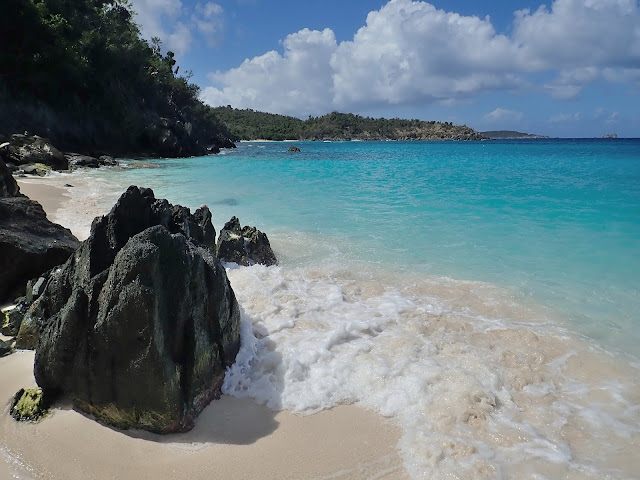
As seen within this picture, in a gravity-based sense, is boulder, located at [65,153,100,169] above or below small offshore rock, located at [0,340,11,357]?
above

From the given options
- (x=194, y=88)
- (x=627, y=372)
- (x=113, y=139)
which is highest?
(x=194, y=88)

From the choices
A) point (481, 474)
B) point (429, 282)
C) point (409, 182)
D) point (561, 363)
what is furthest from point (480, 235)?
point (409, 182)

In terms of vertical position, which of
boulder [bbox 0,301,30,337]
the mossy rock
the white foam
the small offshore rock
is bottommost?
the white foam

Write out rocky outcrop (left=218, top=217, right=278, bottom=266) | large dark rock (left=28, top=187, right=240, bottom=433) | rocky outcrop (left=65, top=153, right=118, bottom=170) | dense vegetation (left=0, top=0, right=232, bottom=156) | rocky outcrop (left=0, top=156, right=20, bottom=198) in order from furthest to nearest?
dense vegetation (left=0, top=0, right=232, bottom=156) → rocky outcrop (left=65, top=153, right=118, bottom=170) → rocky outcrop (left=0, top=156, right=20, bottom=198) → rocky outcrop (left=218, top=217, right=278, bottom=266) → large dark rock (left=28, top=187, right=240, bottom=433)

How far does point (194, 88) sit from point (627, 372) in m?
71.6

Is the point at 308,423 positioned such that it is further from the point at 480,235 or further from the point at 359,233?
the point at 480,235

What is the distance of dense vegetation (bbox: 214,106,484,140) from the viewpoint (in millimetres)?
159875

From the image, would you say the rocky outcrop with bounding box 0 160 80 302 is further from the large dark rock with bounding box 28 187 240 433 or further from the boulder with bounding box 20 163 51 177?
the boulder with bounding box 20 163 51 177

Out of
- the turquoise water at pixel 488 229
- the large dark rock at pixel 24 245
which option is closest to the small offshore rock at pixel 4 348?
the large dark rock at pixel 24 245

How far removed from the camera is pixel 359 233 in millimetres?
11688

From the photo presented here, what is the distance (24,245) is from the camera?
570 centimetres

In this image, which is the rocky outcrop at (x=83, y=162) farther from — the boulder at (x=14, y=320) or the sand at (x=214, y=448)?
the sand at (x=214, y=448)

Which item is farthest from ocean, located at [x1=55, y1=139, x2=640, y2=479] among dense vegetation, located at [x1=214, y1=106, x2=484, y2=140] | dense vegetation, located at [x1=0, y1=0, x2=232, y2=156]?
dense vegetation, located at [x1=214, y1=106, x2=484, y2=140]

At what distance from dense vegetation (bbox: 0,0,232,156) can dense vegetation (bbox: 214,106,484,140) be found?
100 m
